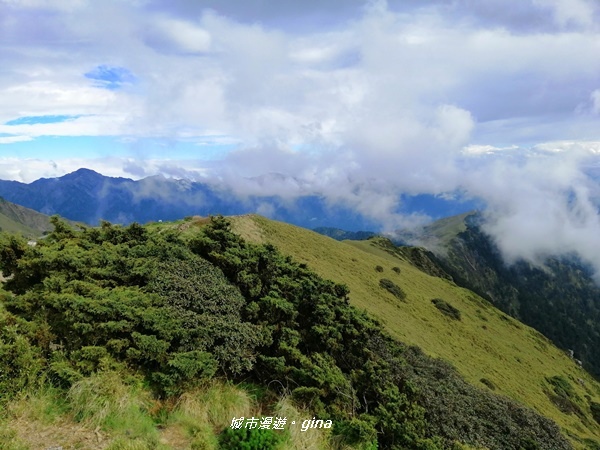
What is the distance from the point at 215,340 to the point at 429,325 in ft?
139

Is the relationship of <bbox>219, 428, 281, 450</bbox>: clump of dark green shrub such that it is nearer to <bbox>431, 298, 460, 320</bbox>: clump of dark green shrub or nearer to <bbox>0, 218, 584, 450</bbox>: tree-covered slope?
<bbox>0, 218, 584, 450</bbox>: tree-covered slope

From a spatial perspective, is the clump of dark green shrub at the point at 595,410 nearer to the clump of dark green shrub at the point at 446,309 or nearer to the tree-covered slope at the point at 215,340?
the clump of dark green shrub at the point at 446,309

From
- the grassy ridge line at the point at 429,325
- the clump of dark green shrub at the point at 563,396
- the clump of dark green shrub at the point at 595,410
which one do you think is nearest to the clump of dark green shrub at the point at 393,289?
the grassy ridge line at the point at 429,325

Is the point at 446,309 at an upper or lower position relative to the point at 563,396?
upper

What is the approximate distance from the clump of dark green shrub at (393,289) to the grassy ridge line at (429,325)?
3.09 ft

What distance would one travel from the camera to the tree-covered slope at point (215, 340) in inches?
394

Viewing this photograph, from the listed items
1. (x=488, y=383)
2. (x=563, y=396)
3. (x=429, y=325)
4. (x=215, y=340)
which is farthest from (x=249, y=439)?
(x=563, y=396)

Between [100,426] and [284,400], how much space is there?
4.37 m

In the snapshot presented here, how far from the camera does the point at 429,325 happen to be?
160 feet

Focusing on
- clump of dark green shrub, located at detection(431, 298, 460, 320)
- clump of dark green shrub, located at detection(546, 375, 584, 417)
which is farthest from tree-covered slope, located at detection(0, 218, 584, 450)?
clump of dark green shrub, located at detection(546, 375, 584, 417)

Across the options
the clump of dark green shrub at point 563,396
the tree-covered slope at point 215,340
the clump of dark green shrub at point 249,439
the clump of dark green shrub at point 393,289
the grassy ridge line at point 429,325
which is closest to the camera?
the clump of dark green shrub at point 249,439

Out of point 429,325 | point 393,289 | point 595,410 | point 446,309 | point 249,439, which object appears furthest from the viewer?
point 595,410

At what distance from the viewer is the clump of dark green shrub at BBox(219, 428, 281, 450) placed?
877 centimetres

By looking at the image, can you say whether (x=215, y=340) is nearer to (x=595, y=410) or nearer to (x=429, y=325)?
(x=429, y=325)
